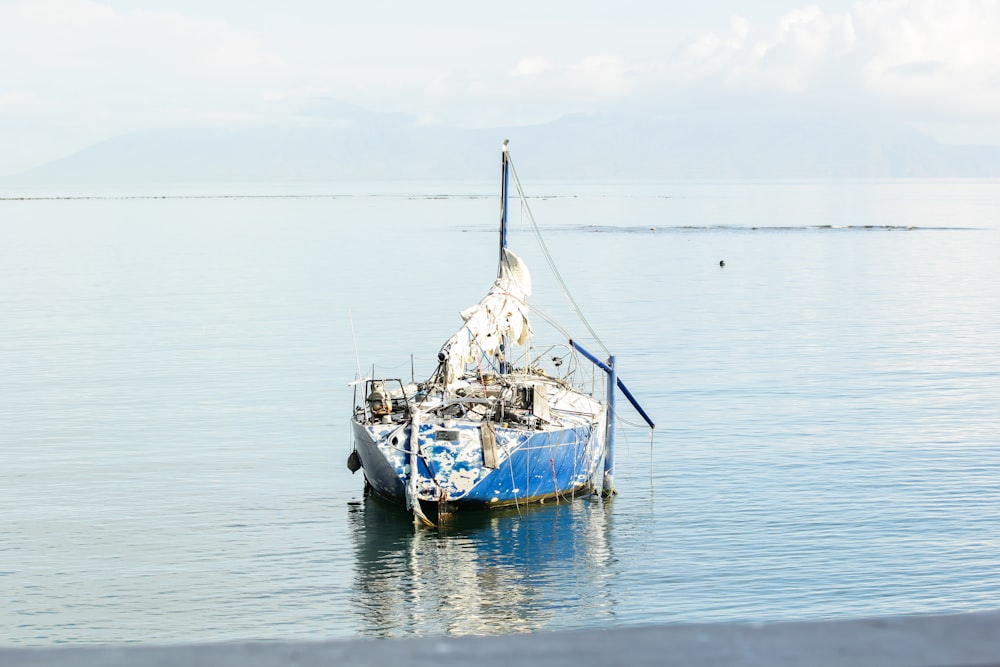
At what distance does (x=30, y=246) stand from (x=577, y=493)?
150338mm

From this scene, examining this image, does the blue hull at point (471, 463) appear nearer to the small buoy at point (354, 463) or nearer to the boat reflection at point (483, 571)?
the small buoy at point (354, 463)

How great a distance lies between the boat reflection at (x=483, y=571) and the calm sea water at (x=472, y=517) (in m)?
0.10

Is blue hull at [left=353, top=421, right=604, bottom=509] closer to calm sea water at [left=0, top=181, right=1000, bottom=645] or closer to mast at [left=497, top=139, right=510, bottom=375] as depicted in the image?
calm sea water at [left=0, top=181, right=1000, bottom=645]

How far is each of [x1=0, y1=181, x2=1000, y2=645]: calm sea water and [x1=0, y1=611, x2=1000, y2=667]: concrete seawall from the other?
2510 centimetres

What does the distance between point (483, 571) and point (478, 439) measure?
493cm

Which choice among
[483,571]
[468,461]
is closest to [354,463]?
[468,461]

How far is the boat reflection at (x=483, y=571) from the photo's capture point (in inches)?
1115

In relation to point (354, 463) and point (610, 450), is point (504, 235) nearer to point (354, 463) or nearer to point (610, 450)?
point (610, 450)

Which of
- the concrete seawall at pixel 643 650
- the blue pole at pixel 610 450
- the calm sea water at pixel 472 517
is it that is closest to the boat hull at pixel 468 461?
the calm sea water at pixel 472 517

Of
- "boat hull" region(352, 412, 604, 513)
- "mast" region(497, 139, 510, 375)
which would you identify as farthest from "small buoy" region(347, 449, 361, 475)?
"mast" region(497, 139, 510, 375)

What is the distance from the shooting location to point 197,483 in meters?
41.7

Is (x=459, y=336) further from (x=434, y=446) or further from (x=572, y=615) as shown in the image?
(x=572, y=615)

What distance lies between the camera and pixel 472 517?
36.8 m

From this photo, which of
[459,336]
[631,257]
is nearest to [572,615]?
[459,336]
